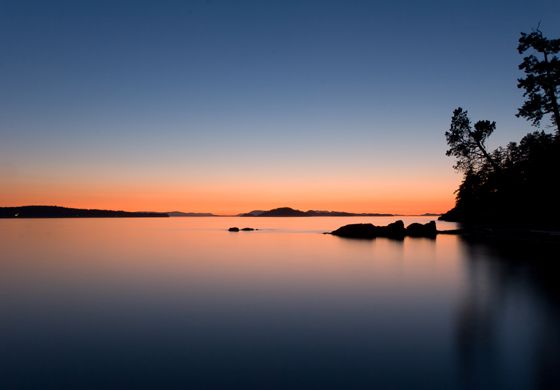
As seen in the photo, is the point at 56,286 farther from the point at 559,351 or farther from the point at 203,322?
the point at 559,351

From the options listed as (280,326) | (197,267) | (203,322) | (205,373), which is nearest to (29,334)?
(203,322)

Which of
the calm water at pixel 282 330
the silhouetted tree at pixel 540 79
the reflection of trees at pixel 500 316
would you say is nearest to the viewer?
the calm water at pixel 282 330

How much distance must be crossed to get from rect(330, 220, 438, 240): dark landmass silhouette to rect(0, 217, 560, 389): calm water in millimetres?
33317

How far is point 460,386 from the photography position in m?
7.90

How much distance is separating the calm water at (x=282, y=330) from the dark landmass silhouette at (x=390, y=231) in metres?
33.3

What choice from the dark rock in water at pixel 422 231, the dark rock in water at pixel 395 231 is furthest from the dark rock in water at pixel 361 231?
the dark rock in water at pixel 422 231

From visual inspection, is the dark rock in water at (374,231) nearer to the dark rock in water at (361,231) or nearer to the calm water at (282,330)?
the dark rock in water at (361,231)

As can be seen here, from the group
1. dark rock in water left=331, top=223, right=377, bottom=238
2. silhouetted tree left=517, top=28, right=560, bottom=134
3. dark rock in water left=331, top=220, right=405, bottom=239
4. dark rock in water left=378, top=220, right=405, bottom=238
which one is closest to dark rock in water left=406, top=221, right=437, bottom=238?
dark rock in water left=331, top=220, right=405, bottom=239

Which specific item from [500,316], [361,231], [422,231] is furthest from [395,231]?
[500,316]

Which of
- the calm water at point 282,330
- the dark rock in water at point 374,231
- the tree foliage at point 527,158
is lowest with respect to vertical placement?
the calm water at point 282,330

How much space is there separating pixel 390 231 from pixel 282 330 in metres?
51.8

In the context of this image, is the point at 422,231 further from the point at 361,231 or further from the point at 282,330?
the point at 282,330

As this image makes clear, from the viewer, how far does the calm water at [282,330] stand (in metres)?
8.48

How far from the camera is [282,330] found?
12.5 m
